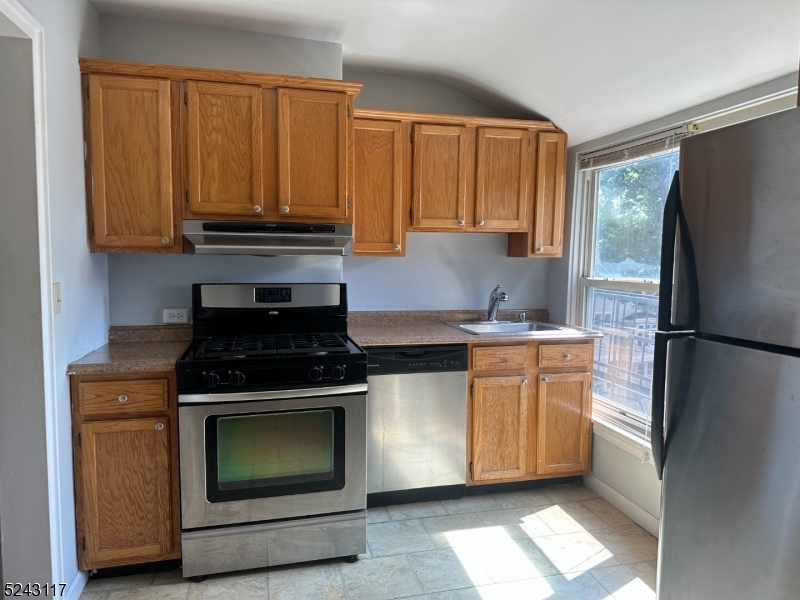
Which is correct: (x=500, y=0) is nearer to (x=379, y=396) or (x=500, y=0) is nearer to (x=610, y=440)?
(x=379, y=396)

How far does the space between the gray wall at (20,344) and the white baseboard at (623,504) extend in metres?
2.61

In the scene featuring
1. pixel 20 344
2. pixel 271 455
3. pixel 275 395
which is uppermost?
pixel 20 344

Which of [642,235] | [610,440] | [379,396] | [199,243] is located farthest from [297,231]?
[610,440]

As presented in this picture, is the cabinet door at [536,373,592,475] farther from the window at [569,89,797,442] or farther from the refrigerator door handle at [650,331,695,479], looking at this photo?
the refrigerator door handle at [650,331,695,479]

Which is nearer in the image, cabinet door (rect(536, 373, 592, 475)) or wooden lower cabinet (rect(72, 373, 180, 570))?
wooden lower cabinet (rect(72, 373, 180, 570))

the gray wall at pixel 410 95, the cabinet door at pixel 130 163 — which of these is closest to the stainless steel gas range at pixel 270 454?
the cabinet door at pixel 130 163

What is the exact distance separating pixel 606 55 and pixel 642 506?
2248 millimetres

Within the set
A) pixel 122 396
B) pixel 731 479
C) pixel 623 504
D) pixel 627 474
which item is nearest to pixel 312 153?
pixel 122 396

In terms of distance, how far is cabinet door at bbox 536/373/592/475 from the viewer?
2.79m

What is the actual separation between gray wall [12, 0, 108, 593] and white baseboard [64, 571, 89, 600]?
29 mm

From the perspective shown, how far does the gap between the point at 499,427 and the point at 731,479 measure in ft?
5.22

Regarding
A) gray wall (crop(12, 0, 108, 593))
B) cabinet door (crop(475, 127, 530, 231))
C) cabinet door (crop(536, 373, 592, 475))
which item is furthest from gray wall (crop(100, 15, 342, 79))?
cabinet door (crop(536, 373, 592, 475))

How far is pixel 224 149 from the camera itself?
7.66 ft

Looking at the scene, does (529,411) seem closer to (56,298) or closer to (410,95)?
(410,95)
